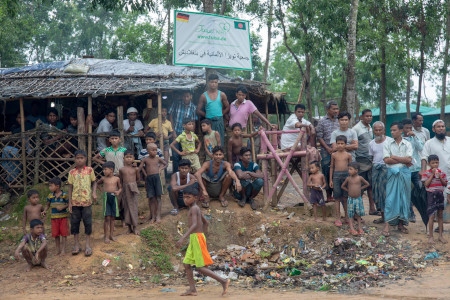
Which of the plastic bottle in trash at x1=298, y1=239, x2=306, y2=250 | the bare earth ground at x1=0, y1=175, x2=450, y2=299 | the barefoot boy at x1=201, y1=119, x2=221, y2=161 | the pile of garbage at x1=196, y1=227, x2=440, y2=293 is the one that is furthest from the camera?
the barefoot boy at x1=201, y1=119, x2=221, y2=161

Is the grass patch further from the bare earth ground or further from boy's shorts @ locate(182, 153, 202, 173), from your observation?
boy's shorts @ locate(182, 153, 202, 173)

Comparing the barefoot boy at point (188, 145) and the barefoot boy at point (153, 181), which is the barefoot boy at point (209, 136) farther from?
the barefoot boy at point (153, 181)

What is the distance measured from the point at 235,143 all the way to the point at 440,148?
140 inches

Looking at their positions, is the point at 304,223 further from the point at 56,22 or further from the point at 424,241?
the point at 56,22

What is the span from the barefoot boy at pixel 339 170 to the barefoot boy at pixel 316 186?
214mm

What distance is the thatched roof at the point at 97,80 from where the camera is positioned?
433 inches

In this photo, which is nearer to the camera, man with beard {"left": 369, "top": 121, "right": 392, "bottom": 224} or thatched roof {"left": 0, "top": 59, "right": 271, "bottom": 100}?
man with beard {"left": 369, "top": 121, "right": 392, "bottom": 224}

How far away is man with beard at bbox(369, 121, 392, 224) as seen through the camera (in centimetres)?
940

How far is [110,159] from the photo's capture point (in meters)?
9.68

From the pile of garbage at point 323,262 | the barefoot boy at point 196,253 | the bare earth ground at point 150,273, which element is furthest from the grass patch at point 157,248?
the barefoot boy at point 196,253

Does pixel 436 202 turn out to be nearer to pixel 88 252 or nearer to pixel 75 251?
pixel 88 252

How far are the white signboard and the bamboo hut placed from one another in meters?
0.60

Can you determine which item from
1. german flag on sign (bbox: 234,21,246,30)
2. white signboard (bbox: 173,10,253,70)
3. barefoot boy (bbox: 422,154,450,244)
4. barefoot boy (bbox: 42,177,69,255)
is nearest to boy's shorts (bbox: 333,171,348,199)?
barefoot boy (bbox: 422,154,450,244)

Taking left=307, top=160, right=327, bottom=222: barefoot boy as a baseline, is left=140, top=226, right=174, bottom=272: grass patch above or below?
below
